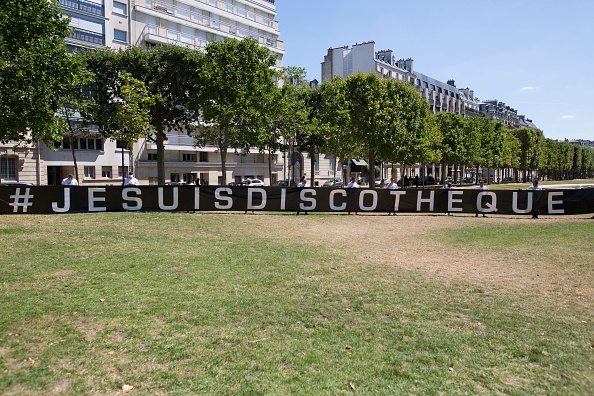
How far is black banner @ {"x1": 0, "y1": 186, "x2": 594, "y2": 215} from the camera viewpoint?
20.6 meters

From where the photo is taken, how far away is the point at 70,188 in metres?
19.5

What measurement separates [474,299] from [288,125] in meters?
36.9

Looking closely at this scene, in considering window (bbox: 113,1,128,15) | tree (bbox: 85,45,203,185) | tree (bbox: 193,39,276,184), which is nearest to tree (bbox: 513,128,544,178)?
tree (bbox: 193,39,276,184)

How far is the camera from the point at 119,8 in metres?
46.3

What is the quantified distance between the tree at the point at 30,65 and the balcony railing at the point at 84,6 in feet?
81.2

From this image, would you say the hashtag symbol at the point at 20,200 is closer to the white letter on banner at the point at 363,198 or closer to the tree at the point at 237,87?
the white letter on banner at the point at 363,198

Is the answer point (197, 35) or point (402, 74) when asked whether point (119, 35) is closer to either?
point (197, 35)

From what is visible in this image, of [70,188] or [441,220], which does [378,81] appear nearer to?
[441,220]

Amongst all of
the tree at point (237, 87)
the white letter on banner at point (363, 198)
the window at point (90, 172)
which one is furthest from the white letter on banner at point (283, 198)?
the window at point (90, 172)

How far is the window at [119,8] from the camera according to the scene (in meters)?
45.9

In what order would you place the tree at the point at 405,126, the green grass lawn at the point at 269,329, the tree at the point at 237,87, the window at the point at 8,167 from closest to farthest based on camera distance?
1. the green grass lawn at the point at 269,329
2. the tree at the point at 237,87
3. the window at the point at 8,167
4. the tree at the point at 405,126

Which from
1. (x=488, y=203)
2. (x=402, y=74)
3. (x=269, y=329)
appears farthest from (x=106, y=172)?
(x=402, y=74)

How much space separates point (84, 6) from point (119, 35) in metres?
4.51

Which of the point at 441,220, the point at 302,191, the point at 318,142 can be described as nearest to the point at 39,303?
the point at 302,191
